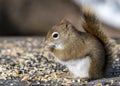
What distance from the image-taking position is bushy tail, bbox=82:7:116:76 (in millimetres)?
3586

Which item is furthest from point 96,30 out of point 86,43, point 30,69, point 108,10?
point 108,10

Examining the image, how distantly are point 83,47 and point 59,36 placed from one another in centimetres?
20

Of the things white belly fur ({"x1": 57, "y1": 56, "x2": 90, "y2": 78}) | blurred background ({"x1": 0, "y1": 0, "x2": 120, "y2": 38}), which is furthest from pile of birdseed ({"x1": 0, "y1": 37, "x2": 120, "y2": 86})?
blurred background ({"x1": 0, "y1": 0, "x2": 120, "y2": 38})

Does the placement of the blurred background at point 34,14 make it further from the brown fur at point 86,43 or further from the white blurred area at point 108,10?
the brown fur at point 86,43

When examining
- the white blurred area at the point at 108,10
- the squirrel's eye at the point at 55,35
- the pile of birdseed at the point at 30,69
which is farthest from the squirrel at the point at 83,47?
the white blurred area at the point at 108,10

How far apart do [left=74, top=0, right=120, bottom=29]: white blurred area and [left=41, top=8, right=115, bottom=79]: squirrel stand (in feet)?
15.3

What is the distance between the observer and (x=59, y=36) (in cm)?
358

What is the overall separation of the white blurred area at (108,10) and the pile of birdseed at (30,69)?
3.12 metres

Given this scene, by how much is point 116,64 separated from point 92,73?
0.66m

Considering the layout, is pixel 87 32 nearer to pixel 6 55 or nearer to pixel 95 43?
pixel 95 43

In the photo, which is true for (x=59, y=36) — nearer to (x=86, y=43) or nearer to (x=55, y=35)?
(x=55, y=35)

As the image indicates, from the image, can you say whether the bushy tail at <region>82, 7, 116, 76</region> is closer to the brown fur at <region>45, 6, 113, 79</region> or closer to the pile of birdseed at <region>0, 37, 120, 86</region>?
the brown fur at <region>45, 6, 113, 79</region>

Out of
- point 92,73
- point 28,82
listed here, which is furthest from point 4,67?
point 92,73

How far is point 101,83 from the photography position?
3334 mm
